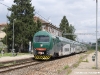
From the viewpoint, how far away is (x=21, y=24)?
→ 196 feet

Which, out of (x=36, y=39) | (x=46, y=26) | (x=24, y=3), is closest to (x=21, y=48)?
(x=24, y=3)

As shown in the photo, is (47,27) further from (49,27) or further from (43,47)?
(43,47)

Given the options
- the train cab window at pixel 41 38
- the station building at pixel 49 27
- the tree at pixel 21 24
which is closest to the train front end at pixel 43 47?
the train cab window at pixel 41 38

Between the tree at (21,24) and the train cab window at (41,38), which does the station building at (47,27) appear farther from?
the train cab window at (41,38)

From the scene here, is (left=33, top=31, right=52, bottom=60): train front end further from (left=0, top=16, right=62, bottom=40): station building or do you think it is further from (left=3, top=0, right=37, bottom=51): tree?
(left=0, top=16, right=62, bottom=40): station building

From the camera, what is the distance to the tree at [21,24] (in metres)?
58.7

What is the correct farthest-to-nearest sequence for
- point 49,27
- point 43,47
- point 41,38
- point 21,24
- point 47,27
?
point 49,27 → point 47,27 → point 21,24 → point 41,38 → point 43,47

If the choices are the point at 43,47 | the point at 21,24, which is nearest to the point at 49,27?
the point at 21,24

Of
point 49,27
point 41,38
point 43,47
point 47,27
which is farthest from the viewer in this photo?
point 49,27

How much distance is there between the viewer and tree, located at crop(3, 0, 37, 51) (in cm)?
5870

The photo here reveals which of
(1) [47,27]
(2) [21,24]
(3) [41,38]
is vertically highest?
(1) [47,27]

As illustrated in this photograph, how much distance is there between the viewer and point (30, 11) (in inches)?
2421

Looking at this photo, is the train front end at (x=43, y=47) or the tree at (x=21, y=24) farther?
the tree at (x=21, y=24)

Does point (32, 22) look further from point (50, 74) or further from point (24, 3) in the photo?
point (50, 74)
